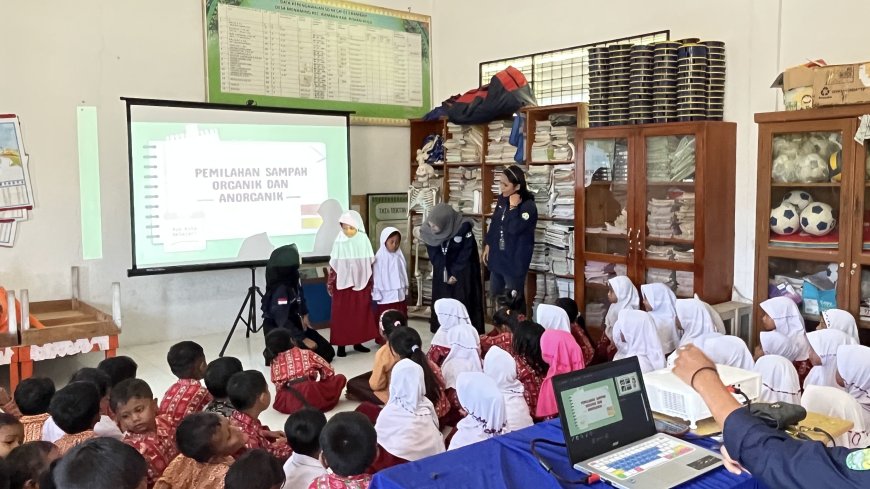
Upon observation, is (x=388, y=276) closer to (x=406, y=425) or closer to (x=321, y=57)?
(x=321, y=57)

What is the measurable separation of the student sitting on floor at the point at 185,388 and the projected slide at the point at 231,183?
2.49 meters

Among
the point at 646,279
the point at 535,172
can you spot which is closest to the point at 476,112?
the point at 535,172

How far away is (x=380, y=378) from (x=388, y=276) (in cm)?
167

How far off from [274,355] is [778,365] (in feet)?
8.65

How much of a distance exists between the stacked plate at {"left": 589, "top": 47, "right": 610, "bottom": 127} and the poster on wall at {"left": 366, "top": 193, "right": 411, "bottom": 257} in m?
2.41

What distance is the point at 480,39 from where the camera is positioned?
686 centimetres

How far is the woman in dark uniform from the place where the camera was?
562 cm

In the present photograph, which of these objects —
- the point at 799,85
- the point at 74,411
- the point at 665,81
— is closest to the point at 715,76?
the point at 665,81

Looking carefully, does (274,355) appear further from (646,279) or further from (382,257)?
(646,279)

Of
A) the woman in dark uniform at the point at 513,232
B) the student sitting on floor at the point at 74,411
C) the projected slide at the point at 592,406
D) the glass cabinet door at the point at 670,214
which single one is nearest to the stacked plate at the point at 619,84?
the glass cabinet door at the point at 670,214

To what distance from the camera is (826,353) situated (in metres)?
3.64

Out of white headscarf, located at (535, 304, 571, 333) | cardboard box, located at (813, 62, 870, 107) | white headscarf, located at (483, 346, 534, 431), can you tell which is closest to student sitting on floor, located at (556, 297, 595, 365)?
white headscarf, located at (535, 304, 571, 333)

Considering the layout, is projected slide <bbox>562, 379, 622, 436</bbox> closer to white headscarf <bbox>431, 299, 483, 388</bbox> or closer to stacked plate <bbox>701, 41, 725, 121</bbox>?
white headscarf <bbox>431, 299, 483, 388</bbox>

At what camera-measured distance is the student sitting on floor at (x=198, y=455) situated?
87.2 inches
